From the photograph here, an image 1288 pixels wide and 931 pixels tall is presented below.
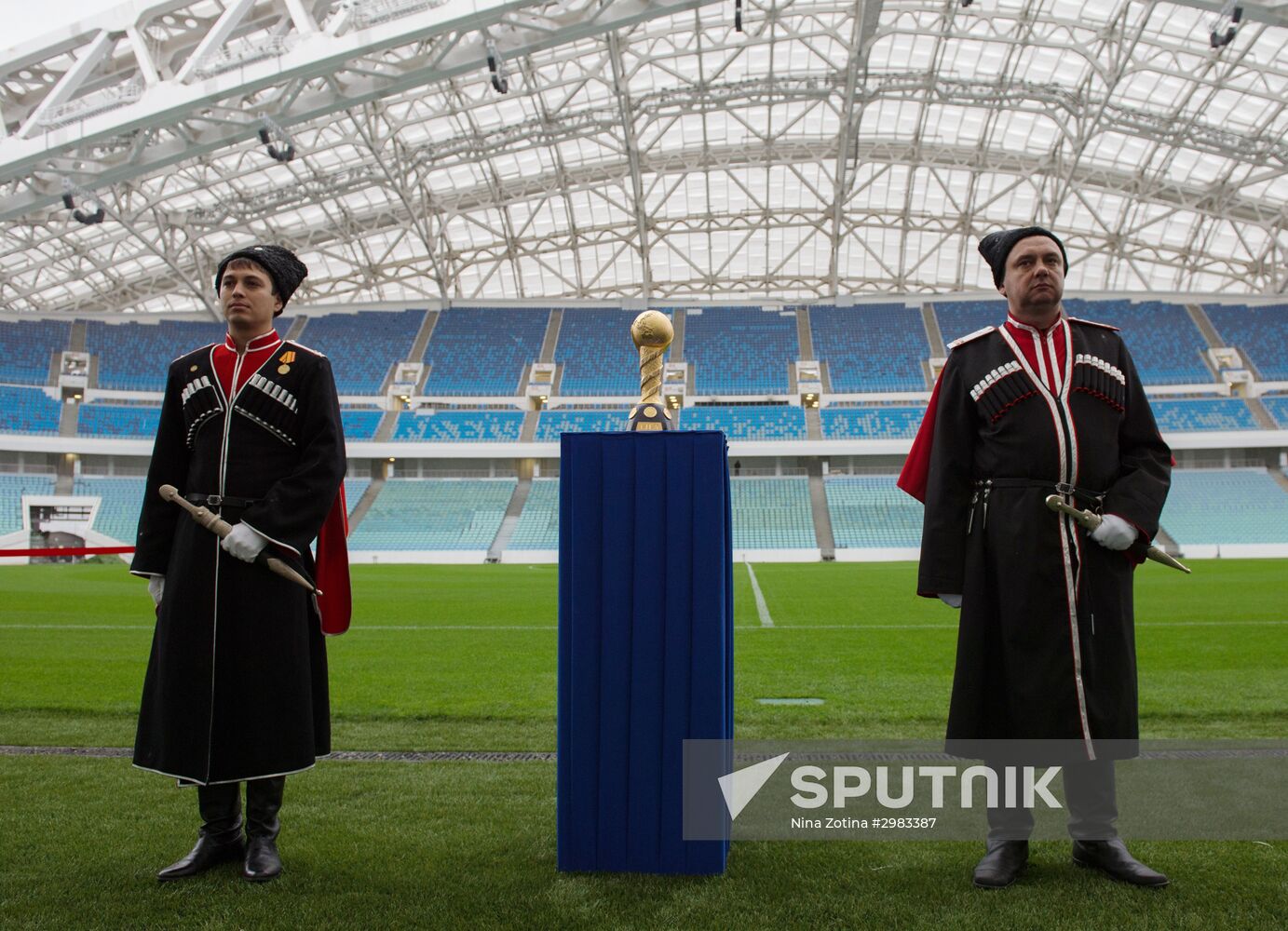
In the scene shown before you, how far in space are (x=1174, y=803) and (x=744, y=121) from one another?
1102 inches

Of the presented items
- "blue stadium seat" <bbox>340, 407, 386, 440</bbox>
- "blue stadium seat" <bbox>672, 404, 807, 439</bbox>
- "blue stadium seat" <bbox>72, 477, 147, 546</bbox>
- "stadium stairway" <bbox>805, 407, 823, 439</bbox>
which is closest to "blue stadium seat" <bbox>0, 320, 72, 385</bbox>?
"blue stadium seat" <bbox>72, 477, 147, 546</bbox>

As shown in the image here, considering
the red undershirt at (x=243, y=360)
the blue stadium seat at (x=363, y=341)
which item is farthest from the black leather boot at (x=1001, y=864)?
the blue stadium seat at (x=363, y=341)

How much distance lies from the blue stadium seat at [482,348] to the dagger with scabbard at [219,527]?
3601 cm

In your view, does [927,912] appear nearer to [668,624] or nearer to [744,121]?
[668,624]

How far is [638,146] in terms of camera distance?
1195 inches

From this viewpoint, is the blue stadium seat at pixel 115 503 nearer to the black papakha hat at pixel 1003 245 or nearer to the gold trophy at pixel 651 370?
the gold trophy at pixel 651 370

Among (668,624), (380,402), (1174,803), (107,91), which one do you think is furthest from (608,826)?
(380,402)

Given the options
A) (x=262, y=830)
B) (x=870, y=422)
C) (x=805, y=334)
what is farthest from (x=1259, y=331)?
(x=262, y=830)

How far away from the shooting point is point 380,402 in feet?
124

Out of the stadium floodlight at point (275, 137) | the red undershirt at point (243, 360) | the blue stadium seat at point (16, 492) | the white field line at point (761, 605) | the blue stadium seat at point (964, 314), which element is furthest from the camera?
the blue stadium seat at point (964, 314)

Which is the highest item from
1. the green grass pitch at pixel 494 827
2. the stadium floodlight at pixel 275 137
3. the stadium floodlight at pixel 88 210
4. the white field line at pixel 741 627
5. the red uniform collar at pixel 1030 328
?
the stadium floodlight at pixel 275 137

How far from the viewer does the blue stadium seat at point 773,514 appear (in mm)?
31000

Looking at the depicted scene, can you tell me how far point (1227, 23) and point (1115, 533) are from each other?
730 inches

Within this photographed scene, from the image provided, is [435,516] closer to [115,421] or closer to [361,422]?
[361,422]
